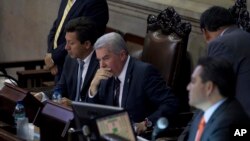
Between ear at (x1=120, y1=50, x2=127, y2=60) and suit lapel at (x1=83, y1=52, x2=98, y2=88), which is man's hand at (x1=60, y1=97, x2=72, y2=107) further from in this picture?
ear at (x1=120, y1=50, x2=127, y2=60)

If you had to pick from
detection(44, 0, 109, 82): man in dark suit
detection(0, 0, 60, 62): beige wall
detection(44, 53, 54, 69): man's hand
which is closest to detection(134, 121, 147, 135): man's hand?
detection(44, 0, 109, 82): man in dark suit

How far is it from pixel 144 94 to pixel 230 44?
635 mm

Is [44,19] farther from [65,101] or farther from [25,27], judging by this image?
[65,101]

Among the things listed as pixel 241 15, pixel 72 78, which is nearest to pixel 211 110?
pixel 241 15

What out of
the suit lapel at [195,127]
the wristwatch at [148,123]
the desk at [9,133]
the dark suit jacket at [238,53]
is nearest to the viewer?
the suit lapel at [195,127]

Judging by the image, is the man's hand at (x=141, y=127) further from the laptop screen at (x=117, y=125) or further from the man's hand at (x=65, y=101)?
the laptop screen at (x=117, y=125)

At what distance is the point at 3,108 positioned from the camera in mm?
3977

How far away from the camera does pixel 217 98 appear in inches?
113

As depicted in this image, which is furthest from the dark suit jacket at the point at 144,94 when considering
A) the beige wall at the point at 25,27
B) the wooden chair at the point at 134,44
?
the beige wall at the point at 25,27

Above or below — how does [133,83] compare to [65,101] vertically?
above

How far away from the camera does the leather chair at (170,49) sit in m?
4.74

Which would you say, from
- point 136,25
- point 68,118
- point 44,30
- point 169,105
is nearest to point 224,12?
point 169,105

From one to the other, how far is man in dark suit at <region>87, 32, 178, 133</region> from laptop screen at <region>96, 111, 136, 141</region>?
1083 millimetres

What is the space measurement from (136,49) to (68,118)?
1.88 meters
